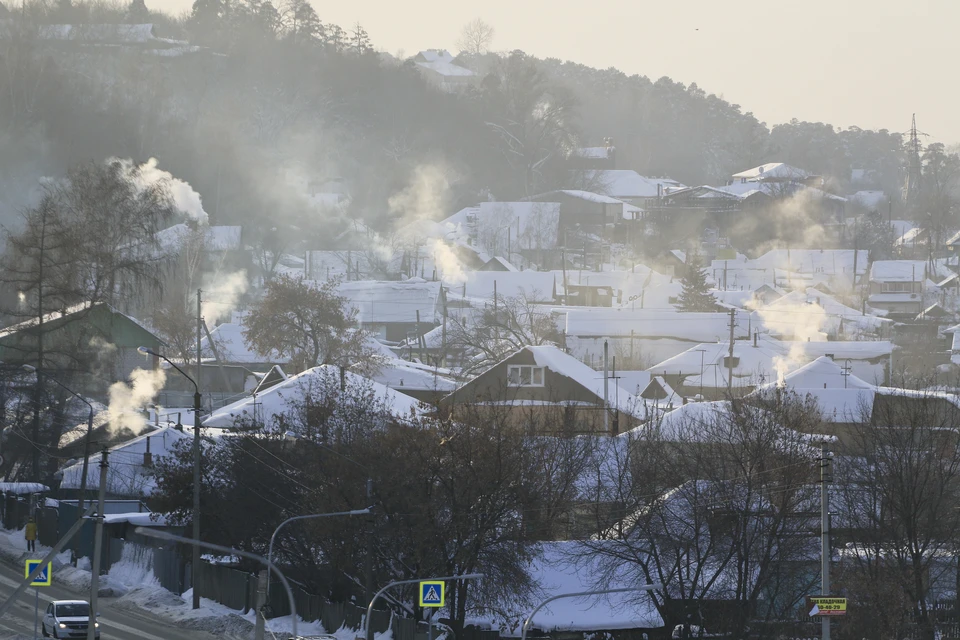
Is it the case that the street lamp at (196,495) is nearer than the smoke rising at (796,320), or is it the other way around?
the street lamp at (196,495)

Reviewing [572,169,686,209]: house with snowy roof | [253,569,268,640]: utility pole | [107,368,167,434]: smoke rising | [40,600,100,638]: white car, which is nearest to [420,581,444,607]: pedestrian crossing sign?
[253,569,268,640]: utility pole

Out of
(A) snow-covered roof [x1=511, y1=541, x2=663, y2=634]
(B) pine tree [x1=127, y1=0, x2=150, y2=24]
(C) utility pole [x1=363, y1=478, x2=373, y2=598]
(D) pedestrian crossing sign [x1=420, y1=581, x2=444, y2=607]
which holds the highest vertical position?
(B) pine tree [x1=127, y1=0, x2=150, y2=24]

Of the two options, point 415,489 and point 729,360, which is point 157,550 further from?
point 729,360

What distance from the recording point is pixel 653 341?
79.2 meters

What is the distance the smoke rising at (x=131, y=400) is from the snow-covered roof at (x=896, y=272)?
72.8m

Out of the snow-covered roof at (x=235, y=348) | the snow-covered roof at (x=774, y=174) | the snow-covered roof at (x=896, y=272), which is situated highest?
the snow-covered roof at (x=774, y=174)

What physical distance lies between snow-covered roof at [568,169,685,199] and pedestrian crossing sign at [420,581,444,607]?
120273 mm

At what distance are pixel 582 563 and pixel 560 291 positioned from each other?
6898 centimetres

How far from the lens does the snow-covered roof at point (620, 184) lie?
481 ft

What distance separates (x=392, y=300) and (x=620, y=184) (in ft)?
214

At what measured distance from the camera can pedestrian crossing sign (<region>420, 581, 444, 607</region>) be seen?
81.6 feet

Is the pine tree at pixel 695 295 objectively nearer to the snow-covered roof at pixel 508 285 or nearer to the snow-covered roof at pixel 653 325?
the snow-covered roof at pixel 508 285

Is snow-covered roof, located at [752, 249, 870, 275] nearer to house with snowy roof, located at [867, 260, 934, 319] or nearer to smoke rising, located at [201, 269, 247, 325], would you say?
house with snowy roof, located at [867, 260, 934, 319]

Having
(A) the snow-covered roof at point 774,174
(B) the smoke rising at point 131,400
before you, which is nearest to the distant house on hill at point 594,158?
(A) the snow-covered roof at point 774,174
